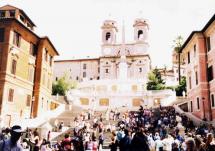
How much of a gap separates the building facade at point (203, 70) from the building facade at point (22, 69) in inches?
722

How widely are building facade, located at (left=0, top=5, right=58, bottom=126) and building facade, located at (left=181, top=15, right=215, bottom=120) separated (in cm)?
1834

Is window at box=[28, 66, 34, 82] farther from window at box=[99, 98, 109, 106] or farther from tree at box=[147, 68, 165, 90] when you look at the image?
tree at box=[147, 68, 165, 90]

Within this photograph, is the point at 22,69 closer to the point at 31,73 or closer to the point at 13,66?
the point at 13,66

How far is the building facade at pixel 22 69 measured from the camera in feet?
98.3

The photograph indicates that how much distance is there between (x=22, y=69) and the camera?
33344mm

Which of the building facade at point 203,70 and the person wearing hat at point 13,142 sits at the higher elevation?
the building facade at point 203,70

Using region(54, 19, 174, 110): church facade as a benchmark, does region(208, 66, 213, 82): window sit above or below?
below

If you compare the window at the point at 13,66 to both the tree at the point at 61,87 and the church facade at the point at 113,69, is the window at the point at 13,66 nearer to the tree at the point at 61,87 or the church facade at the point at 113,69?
the church facade at the point at 113,69

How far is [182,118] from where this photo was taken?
33.0 m

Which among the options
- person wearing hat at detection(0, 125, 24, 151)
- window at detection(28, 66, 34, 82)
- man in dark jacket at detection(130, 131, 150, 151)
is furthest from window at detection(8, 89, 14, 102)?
person wearing hat at detection(0, 125, 24, 151)

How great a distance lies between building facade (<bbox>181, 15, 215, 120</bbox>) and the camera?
102 ft

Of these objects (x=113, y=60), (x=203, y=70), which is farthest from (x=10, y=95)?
(x=113, y=60)

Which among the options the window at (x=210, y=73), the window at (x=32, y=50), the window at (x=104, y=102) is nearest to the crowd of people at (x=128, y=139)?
the window at (x=210, y=73)

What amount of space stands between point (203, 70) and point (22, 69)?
2018 centimetres
